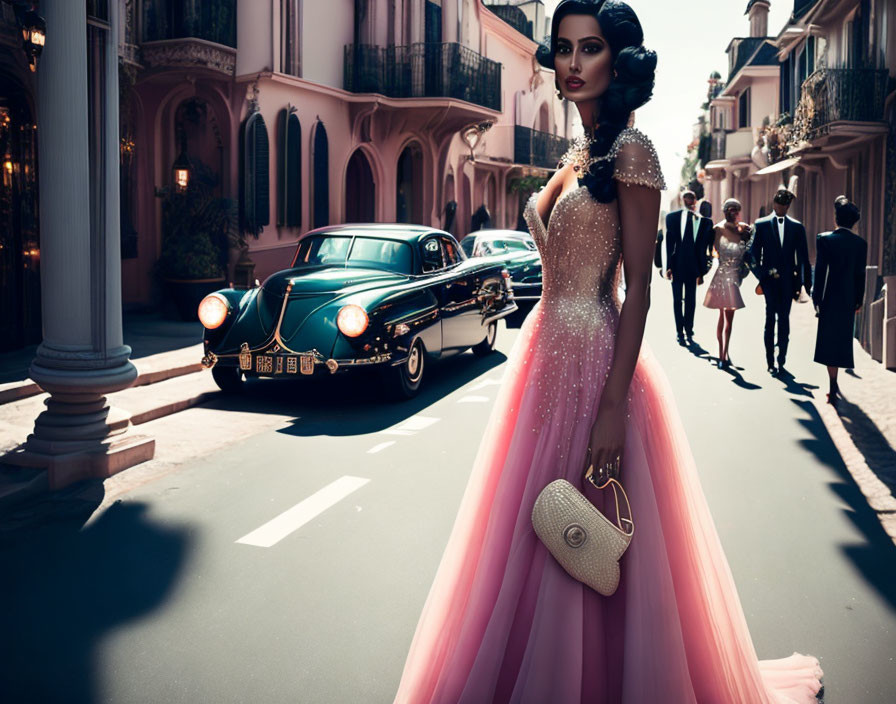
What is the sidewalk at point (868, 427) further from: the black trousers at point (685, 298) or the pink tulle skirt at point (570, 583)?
the pink tulle skirt at point (570, 583)

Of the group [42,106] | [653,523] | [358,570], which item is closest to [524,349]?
[653,523]

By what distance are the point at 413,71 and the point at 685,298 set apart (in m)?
12.3

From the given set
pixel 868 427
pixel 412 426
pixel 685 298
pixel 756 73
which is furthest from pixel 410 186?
pixel 756 73

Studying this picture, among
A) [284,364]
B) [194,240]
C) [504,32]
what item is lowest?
[284,364]

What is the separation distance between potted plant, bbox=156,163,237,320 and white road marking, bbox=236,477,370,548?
33.0 feet

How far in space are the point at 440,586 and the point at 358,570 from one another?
1775mm

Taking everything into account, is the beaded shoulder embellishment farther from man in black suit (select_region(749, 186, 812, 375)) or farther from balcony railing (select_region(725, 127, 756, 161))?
balcony railing (select_region(725, 127, 756, 161))

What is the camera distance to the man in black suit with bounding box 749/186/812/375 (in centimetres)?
1043

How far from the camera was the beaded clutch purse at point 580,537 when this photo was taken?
7.80ft

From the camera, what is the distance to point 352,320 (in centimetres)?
817

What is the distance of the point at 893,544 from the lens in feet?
15.9

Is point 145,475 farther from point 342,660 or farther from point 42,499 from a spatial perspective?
point 342,660

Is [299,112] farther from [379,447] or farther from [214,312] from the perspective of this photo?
[379,447]

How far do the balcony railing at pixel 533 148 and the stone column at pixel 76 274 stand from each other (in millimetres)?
30086
